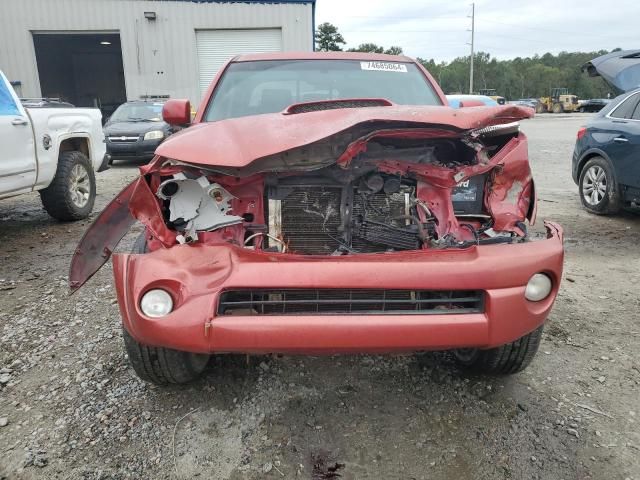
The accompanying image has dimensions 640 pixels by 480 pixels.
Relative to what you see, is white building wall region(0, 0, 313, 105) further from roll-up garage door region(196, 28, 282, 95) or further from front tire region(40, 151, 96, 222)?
front tire region(40, 151, 96, 222)

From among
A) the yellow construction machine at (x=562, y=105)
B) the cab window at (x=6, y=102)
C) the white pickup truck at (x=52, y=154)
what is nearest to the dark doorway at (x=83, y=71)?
the white pickup truck at (x=52, y=154)

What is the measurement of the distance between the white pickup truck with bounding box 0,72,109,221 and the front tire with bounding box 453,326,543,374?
448 centimetres

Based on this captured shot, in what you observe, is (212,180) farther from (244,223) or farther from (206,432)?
(206,432)

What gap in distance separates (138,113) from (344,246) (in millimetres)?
11562

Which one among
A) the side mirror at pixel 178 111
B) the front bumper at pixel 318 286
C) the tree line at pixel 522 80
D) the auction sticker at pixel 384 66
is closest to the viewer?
the front bumper at pixel 318 286

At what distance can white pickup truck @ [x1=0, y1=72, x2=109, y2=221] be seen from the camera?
5027mm

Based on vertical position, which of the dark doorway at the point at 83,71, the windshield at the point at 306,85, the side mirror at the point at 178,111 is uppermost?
the dark doorway at the point at 83,71

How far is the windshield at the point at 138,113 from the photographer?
12.5 m

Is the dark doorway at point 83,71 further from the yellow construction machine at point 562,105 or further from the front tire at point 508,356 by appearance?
the yellow construction machine at point 562,105

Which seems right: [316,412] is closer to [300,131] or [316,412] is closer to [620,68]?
[300,131]

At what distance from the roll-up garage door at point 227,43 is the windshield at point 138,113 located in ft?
18.8

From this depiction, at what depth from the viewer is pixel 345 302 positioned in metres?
2.12

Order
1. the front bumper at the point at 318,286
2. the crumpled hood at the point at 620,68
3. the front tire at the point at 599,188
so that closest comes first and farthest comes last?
the front bumper at the point at 318,286 < the crumpled hood at the point at 620,68 < the front tire at the point at 599,188

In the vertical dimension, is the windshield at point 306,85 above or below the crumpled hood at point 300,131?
above
